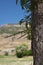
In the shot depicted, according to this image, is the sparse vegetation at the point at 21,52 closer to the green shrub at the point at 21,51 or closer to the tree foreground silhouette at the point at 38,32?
the green shrub at the point at 21,51

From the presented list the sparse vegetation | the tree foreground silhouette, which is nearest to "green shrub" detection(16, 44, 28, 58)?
the sparse vegetation

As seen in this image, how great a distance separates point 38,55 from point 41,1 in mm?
1161

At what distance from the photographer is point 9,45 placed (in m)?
32.9

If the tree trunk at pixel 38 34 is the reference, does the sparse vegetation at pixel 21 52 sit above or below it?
below

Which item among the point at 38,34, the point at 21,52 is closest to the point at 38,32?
the point at 38,34

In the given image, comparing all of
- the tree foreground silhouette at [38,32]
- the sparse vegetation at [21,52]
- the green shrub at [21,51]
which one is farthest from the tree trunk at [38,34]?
the green shrub at [21,51]

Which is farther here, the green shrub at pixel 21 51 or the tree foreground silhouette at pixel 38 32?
the green shrub at pixel 21 51

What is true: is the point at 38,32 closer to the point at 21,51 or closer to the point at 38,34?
the point at 38,34

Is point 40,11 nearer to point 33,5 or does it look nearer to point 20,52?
point 33,5

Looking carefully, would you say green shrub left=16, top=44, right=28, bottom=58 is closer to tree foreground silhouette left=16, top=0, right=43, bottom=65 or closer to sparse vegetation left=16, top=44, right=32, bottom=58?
sparse vegetation left=16, top=44, right=32, bottom=58

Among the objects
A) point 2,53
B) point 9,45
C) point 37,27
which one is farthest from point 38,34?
point 9,45

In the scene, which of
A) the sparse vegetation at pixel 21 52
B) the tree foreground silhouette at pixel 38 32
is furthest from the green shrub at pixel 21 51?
the tree foreground silhouette at pixel 38 32

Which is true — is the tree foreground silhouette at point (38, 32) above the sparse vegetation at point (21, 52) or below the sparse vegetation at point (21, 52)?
above

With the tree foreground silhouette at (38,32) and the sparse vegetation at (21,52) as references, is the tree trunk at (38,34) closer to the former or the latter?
the tree foreground silhouette at (38,32)
